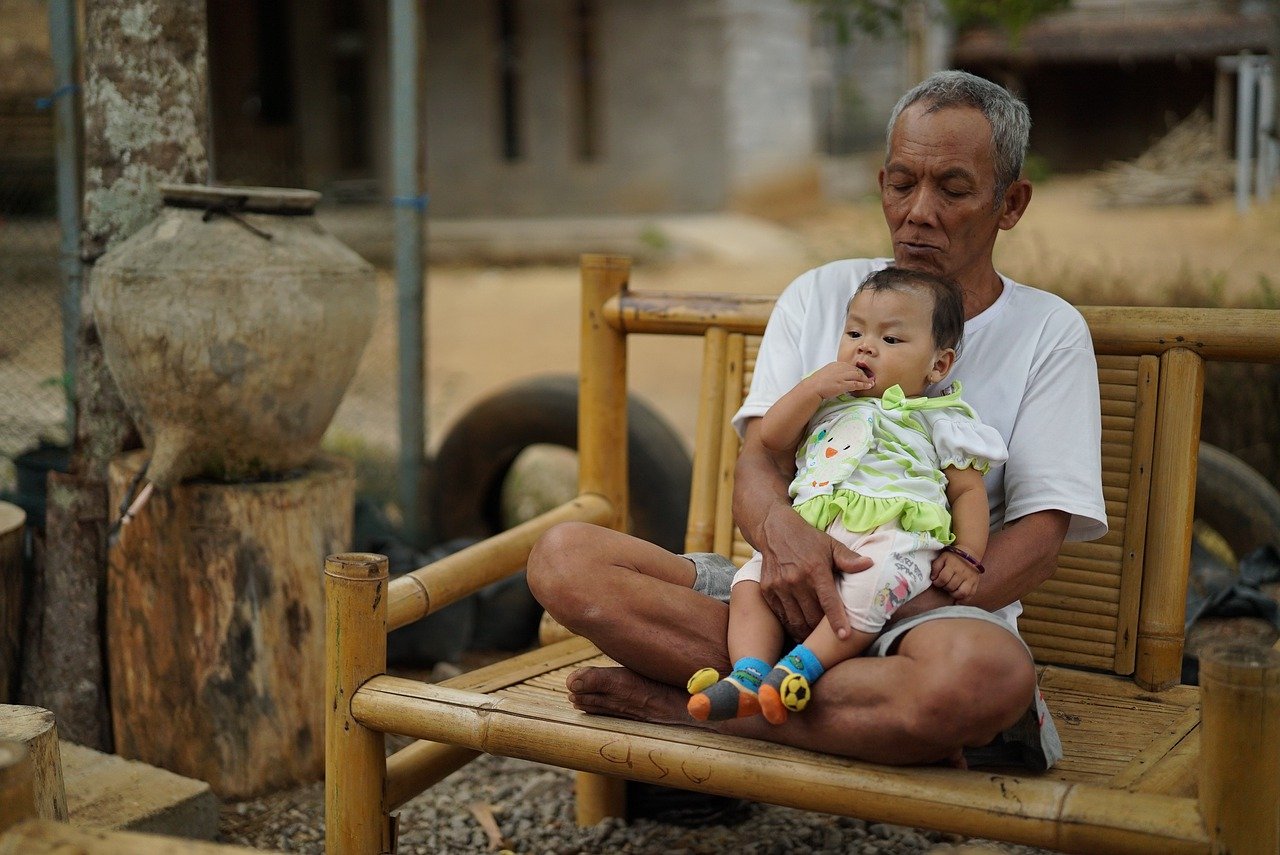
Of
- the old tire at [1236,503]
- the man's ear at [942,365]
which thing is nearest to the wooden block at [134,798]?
the man's ear at [942,365]

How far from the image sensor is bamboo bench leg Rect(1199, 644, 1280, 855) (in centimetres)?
169

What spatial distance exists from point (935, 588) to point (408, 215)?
9.07 feet

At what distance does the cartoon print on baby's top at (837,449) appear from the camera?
2.08 metres

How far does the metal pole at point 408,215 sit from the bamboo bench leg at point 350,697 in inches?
84.9

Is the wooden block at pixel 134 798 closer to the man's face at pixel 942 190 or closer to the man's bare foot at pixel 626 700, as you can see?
the man's bare foot at pixel 626 700

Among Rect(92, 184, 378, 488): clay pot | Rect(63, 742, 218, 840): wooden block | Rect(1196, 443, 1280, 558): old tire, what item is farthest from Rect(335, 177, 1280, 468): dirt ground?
Rect(63, 742, 218, 840): wooden block

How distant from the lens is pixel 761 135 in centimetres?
1471

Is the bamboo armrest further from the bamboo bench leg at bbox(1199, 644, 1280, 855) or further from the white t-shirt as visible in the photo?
the bamboo bench leg at bbox(1199, 644, 1280, 855)

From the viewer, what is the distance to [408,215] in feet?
14.3

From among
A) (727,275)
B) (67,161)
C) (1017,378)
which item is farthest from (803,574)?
(727,275)

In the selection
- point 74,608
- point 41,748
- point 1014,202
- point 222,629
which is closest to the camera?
point 41,748

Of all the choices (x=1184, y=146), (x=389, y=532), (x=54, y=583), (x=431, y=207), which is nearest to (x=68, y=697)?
(x=54, y=583)

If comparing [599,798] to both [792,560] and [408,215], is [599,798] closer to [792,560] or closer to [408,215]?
[792,560]

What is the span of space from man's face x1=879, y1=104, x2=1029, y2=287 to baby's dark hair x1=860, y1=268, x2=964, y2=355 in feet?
0.60
